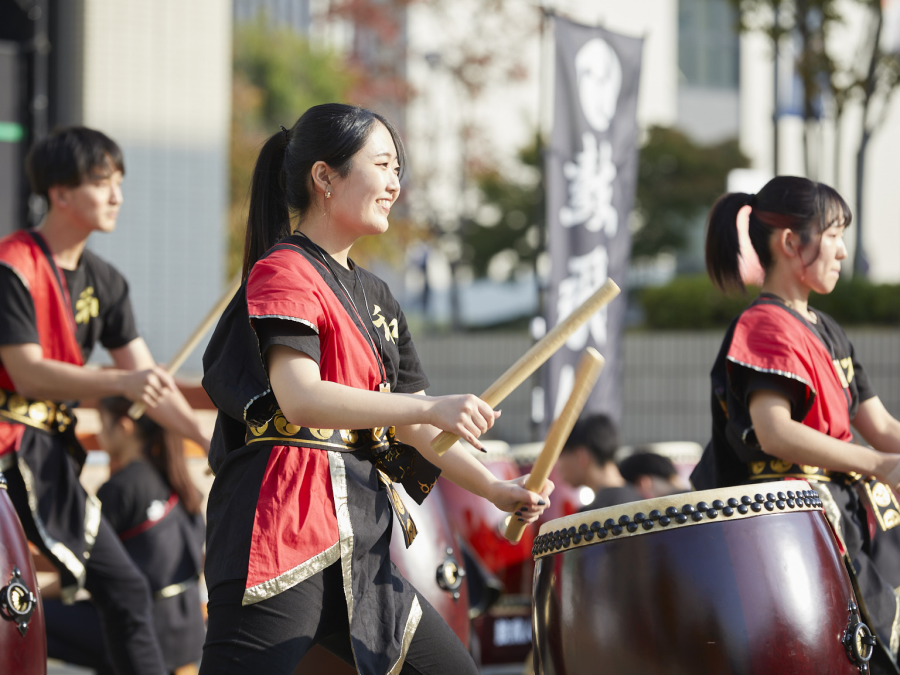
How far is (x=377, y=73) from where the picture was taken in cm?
1563

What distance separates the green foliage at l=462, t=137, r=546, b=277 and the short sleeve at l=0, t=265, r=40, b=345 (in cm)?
1152

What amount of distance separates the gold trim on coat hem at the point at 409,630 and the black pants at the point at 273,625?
9 centimetres

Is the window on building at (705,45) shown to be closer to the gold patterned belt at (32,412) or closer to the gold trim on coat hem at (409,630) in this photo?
the gold patterned belt at (32,412)

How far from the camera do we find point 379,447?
2141 mm

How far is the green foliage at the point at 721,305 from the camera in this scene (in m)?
9.84

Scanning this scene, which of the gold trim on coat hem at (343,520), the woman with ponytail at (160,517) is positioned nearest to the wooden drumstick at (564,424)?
the gold trim on coat hem at (343,520)

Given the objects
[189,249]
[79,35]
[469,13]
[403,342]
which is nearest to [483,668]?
[403,342]

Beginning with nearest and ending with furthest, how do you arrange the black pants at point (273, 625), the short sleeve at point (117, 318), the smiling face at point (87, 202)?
the black pants at point (273, 625)
the smiling face at point (87, 202)
the short sleeve at point (117, 318)

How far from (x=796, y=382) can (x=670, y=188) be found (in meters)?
12.2

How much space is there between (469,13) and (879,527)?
13.0m

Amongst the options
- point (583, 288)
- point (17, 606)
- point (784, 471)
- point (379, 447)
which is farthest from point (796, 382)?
point (583, 288)

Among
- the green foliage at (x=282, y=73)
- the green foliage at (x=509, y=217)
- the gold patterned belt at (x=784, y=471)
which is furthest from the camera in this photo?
the green foliage at (x=282, y=73)

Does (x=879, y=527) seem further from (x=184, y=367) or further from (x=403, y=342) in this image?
(x=184, y=367)

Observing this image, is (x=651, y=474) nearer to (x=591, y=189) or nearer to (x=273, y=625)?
(x=591, y=189)
